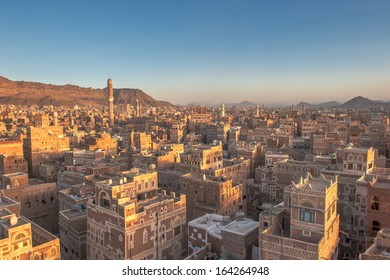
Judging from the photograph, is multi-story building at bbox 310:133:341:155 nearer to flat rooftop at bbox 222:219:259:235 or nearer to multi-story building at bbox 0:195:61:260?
flat rooftop at bbox 222:219:259:235

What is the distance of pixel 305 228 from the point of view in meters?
12.5

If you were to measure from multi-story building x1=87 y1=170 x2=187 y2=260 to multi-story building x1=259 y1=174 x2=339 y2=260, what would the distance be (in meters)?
5.24

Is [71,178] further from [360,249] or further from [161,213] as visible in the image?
[360,249]

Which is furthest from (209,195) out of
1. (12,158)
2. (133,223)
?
(12,158)

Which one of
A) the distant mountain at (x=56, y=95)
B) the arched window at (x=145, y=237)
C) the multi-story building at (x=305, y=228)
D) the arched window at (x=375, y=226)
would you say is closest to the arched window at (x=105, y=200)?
the arched window at (x=145, y=237)

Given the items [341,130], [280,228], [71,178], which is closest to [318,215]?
[280,228]

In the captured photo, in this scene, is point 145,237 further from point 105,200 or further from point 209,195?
point 209,195

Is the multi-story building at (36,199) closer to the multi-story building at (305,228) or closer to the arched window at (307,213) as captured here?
the multi-story building at (305,228)

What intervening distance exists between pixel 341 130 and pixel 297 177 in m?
27.1

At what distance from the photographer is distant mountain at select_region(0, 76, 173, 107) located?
425 ft

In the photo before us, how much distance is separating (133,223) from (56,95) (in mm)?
153511

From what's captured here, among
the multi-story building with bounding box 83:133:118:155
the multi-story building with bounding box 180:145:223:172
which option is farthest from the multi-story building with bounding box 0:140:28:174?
the multi-story building with bounding box 180:145:223:172

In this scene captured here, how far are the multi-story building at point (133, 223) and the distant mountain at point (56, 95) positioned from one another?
110 meters

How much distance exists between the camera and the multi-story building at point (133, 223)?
15039 mm
